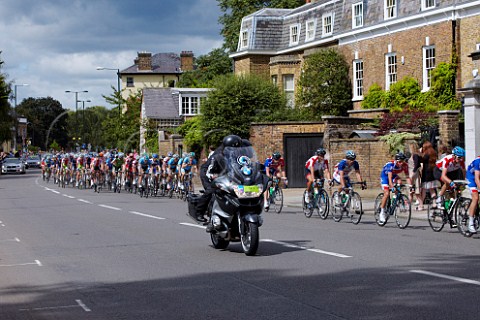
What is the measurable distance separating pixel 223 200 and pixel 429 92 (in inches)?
1027

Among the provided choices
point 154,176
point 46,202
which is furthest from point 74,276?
point 154,176

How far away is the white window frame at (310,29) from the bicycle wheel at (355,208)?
1234 inches

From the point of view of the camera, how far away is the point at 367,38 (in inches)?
1725

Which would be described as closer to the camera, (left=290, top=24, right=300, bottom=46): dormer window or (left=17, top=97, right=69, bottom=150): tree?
(left=290, top=24, right=300, bottom=46): dormer window

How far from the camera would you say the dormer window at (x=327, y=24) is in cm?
4844

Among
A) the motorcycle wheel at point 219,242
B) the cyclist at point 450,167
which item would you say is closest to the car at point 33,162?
the cyclist at point 450,167

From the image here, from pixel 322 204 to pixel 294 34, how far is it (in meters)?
33.3

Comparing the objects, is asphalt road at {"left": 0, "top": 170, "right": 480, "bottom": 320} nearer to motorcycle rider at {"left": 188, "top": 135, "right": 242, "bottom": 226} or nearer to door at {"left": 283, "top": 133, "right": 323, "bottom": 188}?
motorcycle rider at {"left": 188, "top": 135, "right": 242, "bottom": 226}

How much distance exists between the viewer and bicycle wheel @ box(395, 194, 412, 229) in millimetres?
18047

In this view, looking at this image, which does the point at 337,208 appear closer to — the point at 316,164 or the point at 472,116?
the point at 316,164

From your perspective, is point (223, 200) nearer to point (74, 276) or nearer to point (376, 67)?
point (74, 276)

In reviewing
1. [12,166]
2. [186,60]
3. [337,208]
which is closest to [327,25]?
[337,208]

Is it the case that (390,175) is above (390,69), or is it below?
below

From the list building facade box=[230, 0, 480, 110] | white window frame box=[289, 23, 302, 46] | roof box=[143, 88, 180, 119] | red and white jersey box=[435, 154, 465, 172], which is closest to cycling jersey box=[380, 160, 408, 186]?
red and white jersey box=[435, 154, 465, 172]
